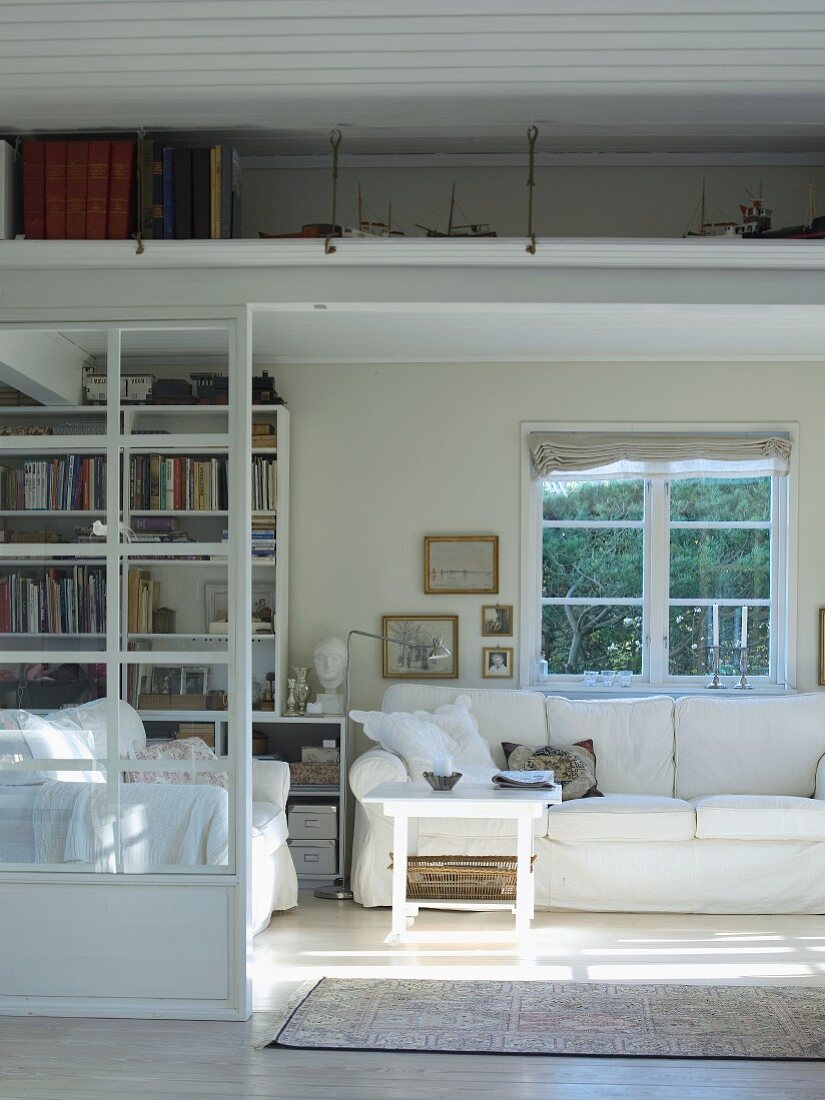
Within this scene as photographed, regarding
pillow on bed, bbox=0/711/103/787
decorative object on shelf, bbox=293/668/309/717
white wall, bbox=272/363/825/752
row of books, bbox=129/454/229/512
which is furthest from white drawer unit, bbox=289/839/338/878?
row of books, bbox=129/454/229/512

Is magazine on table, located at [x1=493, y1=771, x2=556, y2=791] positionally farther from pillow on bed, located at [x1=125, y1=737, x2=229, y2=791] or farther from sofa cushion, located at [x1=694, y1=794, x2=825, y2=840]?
pillow on bed, located at [x1=125, y1=737, x2=229, y2=791]

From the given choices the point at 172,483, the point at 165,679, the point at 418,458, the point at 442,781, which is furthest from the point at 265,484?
the point at 165,679

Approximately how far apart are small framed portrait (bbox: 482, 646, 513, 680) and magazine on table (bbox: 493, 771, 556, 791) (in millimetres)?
1394

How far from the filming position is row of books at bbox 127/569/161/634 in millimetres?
4238

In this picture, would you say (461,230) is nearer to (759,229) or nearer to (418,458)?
(759,229)

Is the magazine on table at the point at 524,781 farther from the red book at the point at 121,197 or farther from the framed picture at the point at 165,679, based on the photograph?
the red book at the point at 121,197

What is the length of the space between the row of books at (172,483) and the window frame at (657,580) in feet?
9.62

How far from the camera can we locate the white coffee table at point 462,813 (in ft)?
16.9

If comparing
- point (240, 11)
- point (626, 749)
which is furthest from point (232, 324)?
point (626, 749)

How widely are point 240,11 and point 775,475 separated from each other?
452cm

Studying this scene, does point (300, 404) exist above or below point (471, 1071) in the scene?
above

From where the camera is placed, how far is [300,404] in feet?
22.7

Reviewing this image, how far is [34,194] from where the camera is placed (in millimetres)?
4180

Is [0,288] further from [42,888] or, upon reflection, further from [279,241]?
[42,888]
